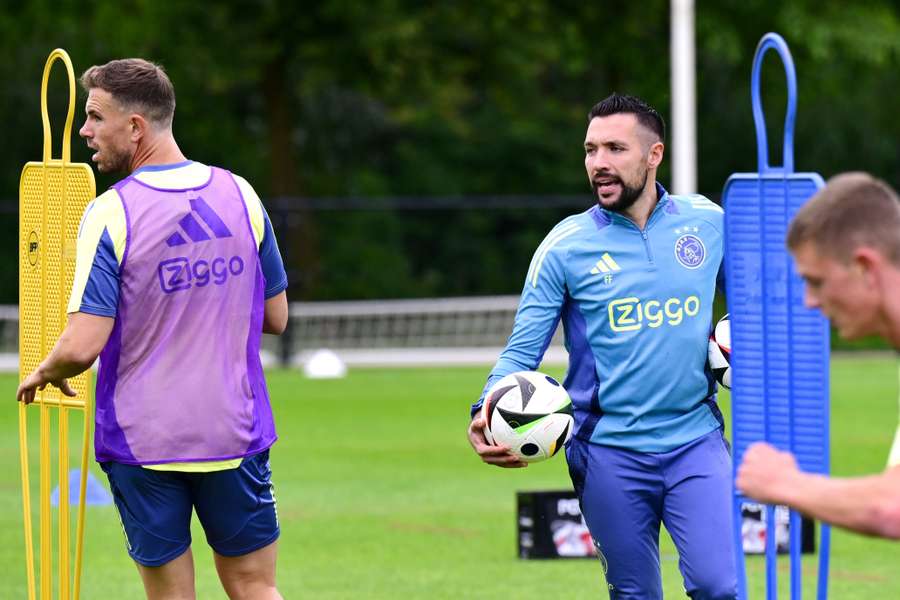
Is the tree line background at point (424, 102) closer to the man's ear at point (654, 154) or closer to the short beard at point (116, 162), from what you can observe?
the man's ear at point (654, 154)

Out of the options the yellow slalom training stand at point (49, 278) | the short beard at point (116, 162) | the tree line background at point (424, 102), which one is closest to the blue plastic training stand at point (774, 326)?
the short beard at point (116, 162)

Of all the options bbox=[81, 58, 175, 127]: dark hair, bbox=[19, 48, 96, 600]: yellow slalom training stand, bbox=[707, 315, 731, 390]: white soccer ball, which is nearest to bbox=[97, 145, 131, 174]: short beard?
bbox=[81, 58, 175, 127]: dark hair

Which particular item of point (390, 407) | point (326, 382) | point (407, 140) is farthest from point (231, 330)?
point (407, 140)

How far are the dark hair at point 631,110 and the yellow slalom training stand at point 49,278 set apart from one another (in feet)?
6.23

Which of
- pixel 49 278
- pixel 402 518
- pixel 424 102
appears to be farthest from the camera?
pixel 424 102

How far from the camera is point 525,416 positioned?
5.52 m

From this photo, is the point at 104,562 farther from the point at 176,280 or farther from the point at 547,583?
the point at 176,280

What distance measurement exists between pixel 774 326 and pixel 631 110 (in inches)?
50.7

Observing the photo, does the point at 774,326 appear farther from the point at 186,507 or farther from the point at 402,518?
the point at 402,518

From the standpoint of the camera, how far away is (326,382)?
21.5 m

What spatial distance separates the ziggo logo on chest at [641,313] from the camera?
566 centimetres

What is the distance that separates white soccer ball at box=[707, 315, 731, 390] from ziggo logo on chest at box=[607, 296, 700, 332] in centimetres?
19

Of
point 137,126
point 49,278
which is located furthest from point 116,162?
point 49,278

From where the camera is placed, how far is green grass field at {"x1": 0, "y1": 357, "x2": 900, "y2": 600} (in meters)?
8.97
